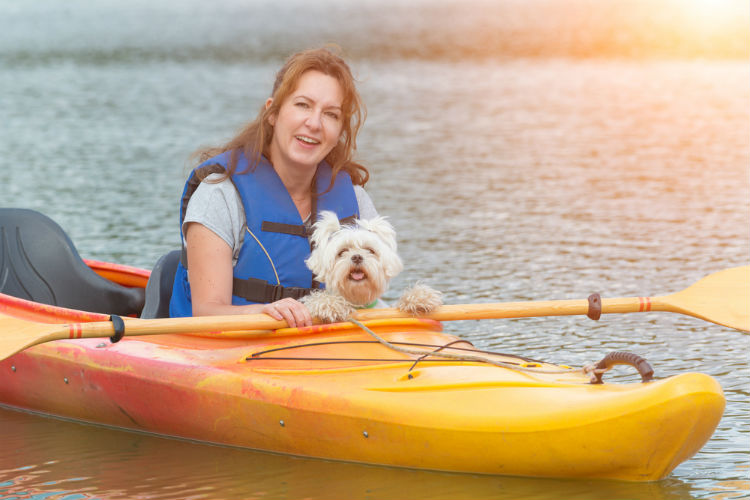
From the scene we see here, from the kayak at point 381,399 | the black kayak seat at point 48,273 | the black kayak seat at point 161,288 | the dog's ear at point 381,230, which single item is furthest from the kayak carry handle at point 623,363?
the black kayak seat at point 48,273

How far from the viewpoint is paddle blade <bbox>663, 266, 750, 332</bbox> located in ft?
15.5

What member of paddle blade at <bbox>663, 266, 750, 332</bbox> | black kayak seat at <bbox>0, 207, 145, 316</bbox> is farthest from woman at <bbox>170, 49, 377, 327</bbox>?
paddle blade at <bbox>663, 266, 750, 332</bbox>

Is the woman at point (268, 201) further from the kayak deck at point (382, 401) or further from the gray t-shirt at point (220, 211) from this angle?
the kayak deck at point (382, 401)

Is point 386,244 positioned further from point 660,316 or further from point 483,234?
point 483,234

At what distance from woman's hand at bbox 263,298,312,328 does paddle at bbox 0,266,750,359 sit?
3 cm

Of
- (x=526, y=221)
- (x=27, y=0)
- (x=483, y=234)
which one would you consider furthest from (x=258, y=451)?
(x=27, y=0)

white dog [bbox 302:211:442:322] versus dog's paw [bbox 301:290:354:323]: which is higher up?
white dog [bbox 302:211:442:322]

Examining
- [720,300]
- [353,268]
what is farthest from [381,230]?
[720,300]

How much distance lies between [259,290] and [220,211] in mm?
359

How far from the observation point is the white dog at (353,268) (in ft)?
14.1

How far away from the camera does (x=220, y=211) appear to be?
181 inches

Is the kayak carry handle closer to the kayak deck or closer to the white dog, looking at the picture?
the kayak deck

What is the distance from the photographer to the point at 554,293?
761 cm

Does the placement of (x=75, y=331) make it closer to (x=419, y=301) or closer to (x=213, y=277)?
(x=213, y=277)
